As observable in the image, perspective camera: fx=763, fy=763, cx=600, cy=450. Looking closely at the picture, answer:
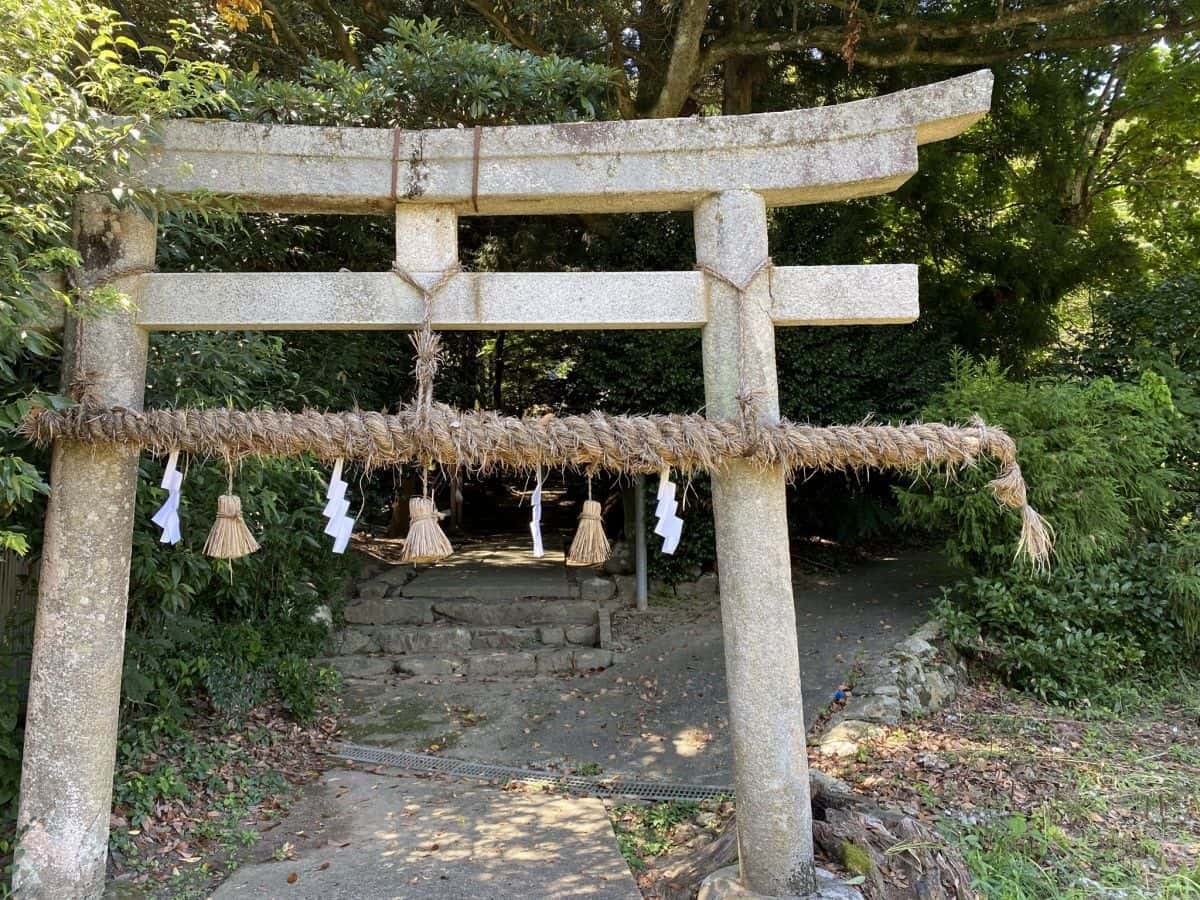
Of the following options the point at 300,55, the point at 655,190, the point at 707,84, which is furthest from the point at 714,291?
the point at 707,84

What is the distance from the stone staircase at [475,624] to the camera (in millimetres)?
6527

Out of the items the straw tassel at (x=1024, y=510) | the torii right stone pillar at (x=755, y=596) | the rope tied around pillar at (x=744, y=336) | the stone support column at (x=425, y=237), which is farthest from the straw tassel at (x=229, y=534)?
the straw tassel at (x=1024, y=510)

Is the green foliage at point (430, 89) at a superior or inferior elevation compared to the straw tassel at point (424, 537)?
superior

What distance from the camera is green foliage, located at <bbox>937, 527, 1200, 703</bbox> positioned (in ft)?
18.2

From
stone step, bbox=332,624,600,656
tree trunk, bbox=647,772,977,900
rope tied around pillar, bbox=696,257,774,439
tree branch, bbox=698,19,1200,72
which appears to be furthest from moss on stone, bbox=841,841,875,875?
tree branch, bbox=698,19,1200,72

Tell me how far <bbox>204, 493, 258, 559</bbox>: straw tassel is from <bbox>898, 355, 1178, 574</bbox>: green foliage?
4.82 meters

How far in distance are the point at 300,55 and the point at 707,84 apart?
4881mm

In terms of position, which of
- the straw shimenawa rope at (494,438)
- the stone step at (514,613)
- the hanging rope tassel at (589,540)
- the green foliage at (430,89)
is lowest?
the stone step at (514,613)

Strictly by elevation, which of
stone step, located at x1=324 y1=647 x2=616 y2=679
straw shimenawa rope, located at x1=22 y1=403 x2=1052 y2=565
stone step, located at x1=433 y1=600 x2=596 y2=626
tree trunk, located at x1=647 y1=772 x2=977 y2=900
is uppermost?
straw shimenawa rope, located at x1=22 y1=403 x2=1052 y2=565

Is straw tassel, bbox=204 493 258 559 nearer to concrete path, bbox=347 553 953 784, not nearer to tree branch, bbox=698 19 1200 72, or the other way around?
concrete path, bbox=347 553 953 784

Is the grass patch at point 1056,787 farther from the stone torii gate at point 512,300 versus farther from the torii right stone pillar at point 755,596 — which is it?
the stone torii gate at point 512,300

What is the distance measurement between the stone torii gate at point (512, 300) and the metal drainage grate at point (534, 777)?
1.80m

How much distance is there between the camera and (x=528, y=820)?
420 cm

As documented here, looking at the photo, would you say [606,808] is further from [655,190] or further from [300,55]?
[300,55]
